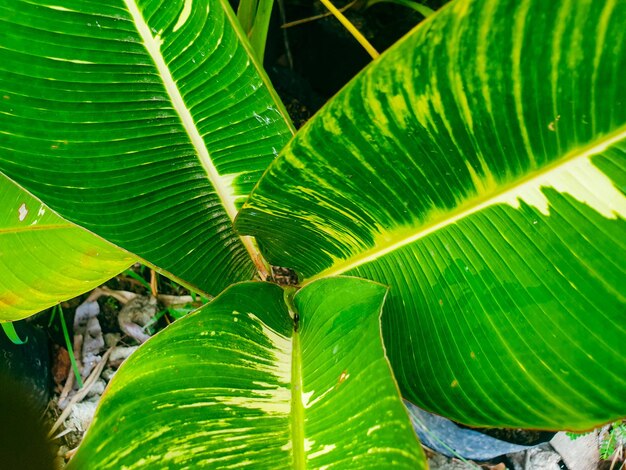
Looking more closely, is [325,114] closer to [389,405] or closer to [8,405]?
[389,405]

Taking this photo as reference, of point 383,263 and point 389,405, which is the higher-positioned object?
point 383,263

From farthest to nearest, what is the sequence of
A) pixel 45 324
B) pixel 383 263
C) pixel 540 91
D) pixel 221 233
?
pixel 45 324
pixel 221 233
pixel 383 263
pixel 540 91

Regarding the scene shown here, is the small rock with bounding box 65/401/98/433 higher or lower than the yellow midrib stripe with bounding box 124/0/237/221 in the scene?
lower

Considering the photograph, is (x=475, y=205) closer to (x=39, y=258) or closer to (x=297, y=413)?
(x=297, y=413)

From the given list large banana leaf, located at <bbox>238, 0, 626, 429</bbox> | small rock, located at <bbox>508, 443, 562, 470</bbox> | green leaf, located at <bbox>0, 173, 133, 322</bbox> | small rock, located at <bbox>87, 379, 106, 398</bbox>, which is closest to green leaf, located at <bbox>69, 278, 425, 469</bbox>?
large banana leaf, located at <bbox>238, 0, 626, 429</bbox>

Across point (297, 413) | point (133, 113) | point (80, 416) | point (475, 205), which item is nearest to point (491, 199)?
point (475, 205)

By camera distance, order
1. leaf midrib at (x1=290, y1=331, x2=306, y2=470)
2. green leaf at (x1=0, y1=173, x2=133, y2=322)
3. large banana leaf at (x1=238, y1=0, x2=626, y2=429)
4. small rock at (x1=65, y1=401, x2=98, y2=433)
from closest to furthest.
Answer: large banana leaf at (x1=238, y1=0, x2=626, y2=429)
leaf midrib at (x1=290, y1=331, x2=306, y2=470)
green leaf at (x1=0, y1=173, x2=133, y2=322)
small rock at (x1=65, y1=401, x2=98, y2=433)

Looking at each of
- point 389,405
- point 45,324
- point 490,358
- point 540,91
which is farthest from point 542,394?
point 45,324

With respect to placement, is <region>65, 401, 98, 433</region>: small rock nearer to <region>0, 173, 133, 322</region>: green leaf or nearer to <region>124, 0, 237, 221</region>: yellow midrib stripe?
<region>0, 173, 133, 322</region>: green leaf
